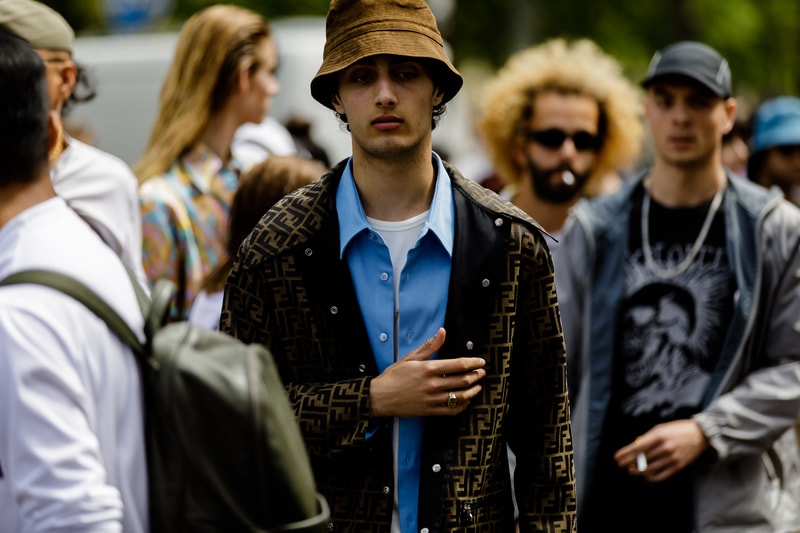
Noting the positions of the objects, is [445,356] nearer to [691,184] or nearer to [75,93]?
[691,184]

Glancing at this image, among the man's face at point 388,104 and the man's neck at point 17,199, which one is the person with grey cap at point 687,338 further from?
the man's neck at point 17,199

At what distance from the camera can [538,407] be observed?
11.8 ft

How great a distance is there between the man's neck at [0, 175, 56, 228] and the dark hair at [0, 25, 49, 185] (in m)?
0.02

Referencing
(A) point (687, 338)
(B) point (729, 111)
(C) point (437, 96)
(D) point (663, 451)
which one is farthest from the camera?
(B) point (729, 111)

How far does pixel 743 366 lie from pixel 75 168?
8.48 feet

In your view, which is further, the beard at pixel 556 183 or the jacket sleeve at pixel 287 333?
the beard at pixel 556 183

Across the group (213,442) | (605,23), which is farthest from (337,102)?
(605,23)

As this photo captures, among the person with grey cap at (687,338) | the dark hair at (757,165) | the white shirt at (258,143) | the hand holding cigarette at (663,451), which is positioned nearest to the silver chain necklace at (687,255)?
the person with grey cap at (687,338)

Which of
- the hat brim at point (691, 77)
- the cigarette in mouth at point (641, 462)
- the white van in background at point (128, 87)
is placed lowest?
the cigarette in mouth at point (641, 462)

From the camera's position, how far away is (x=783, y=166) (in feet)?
25.4

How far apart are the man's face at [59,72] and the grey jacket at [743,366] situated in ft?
6.75

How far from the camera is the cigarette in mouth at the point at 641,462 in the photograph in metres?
4.60

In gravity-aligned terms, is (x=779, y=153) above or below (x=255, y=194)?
above

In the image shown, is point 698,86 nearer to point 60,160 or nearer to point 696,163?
point 696,163
